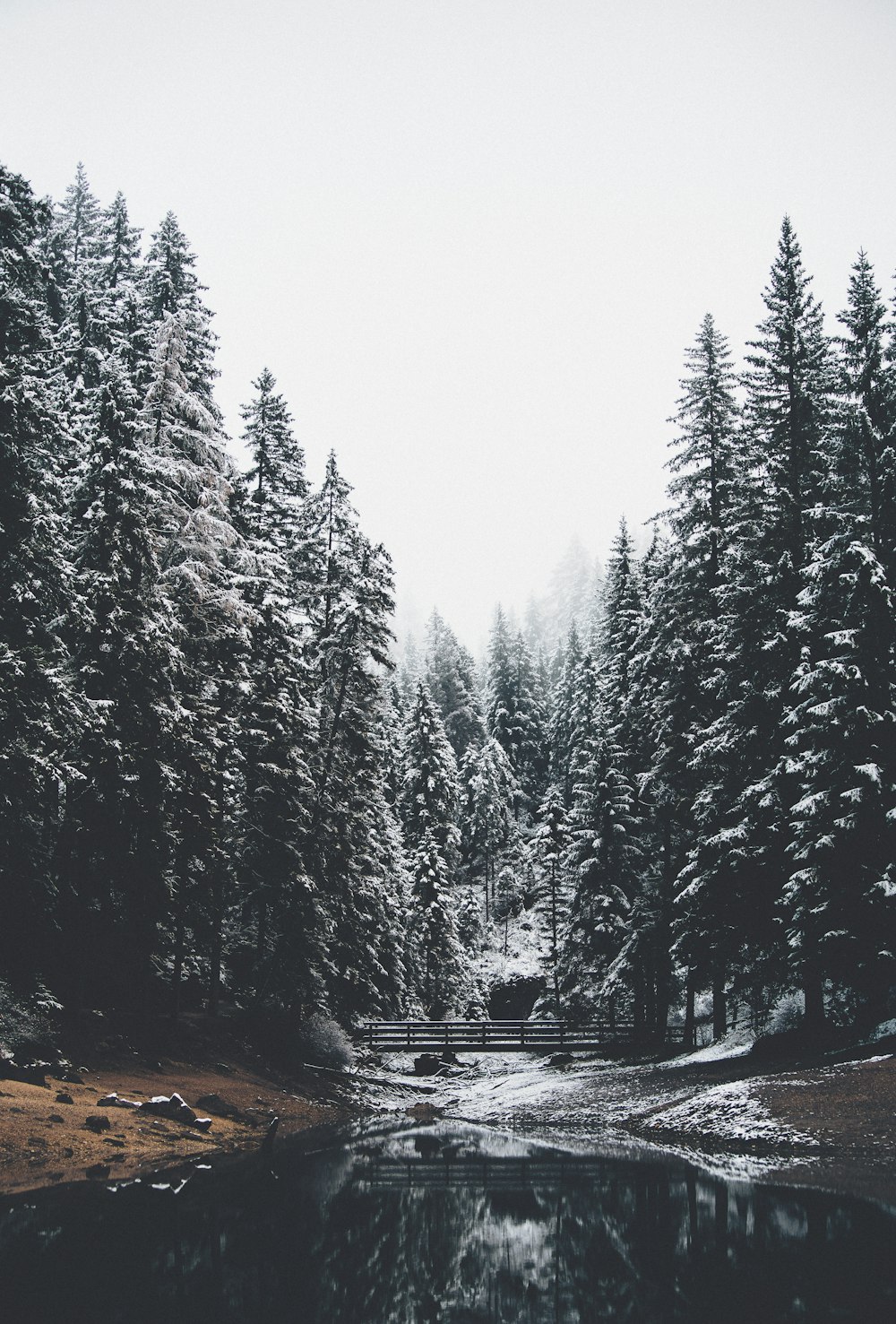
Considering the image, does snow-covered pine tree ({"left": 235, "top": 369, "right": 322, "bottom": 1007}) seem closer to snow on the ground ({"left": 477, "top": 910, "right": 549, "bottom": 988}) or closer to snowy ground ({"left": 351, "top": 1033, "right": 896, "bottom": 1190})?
snowy ground ({"left": 351, "top": 1033, "right": 896, "bottom": 1190})

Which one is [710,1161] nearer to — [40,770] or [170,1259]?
[170,1259]

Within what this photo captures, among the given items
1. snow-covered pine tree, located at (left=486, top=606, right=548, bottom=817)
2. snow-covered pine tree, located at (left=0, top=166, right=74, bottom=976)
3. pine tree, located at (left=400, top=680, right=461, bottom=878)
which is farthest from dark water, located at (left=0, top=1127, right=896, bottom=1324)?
snow-covered pine tree, located at (left=486, top=606, right=548, bottom=817)

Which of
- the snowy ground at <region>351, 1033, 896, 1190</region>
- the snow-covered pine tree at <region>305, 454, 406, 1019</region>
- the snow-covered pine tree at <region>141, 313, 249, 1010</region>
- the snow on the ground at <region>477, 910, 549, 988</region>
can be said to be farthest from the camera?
the snow on the ground at <region>477, 910, 549, 988</region>

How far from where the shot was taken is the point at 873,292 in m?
25.0

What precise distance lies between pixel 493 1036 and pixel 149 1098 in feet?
71.0

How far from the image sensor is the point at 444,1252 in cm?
990

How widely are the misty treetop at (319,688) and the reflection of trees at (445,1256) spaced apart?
380 inches

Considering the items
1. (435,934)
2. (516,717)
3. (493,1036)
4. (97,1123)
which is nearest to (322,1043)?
(493,1036)

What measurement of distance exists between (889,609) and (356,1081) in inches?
818

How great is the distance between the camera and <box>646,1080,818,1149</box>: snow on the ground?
16.9m

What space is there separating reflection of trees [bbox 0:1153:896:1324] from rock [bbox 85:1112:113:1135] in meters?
2.90

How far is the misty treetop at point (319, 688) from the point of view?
67.5 ft

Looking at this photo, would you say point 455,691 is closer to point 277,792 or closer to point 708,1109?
point 277,792

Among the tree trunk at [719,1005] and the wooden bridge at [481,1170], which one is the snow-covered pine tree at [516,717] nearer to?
the tree trunk at [719,1005]
